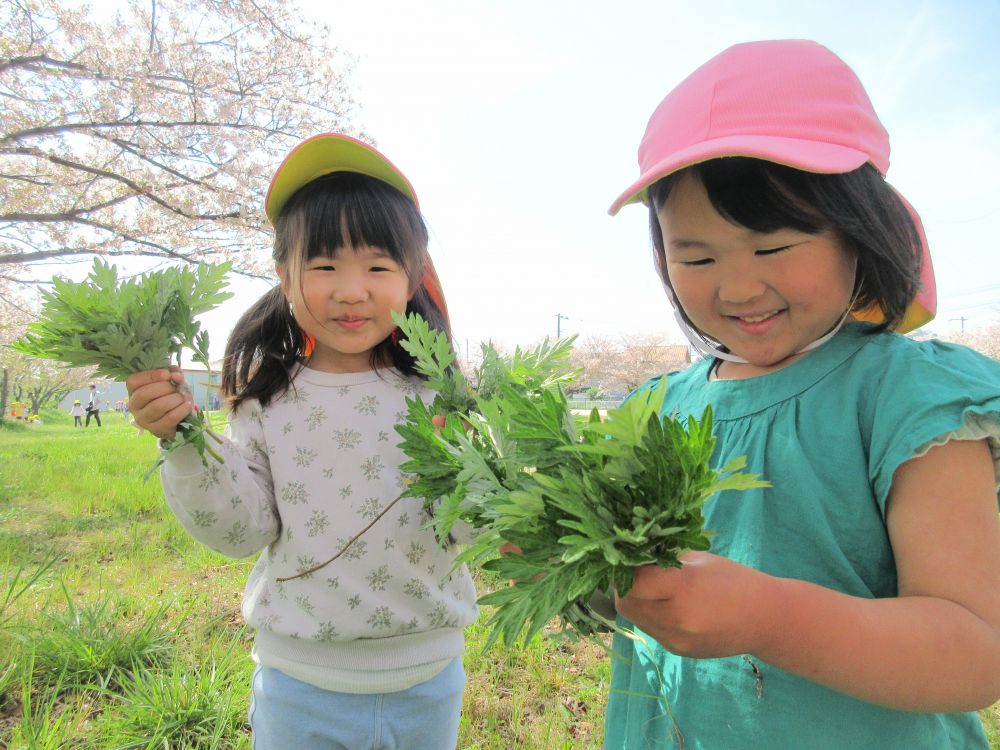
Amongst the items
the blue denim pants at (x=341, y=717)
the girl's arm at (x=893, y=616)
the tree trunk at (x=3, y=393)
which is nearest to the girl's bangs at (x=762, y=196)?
the girl's arm at (x=893, y=616)

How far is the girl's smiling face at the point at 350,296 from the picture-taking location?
1589 millimetres

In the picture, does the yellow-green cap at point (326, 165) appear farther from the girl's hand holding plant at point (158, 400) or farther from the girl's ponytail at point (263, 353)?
the girl's hand holding plant at point (158, 400)

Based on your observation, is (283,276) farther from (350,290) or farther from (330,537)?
(330,537)

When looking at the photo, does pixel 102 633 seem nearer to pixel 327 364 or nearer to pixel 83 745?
pixel 83 745

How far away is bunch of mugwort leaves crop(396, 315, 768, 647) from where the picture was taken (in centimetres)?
63

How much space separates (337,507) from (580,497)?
1.17m

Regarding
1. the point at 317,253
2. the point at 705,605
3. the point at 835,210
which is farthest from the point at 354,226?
the point at 705,605

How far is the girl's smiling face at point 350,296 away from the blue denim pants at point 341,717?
3.32 ft

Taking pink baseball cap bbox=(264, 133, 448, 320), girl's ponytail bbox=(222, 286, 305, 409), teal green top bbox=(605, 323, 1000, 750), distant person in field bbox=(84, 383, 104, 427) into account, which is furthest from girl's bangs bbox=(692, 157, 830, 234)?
distant person in field bbox=(84, 383, 104, 427)

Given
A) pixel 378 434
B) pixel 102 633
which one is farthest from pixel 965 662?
pixel 102 633

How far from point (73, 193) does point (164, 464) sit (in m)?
10.2

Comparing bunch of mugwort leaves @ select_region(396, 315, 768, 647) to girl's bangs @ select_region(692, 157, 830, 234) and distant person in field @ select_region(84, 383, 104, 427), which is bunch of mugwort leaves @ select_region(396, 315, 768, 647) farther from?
distant person in field @ select_region(84, 383, 104, 427)

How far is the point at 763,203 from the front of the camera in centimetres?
99

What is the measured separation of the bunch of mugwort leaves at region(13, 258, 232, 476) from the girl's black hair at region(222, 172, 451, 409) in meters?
0.38
